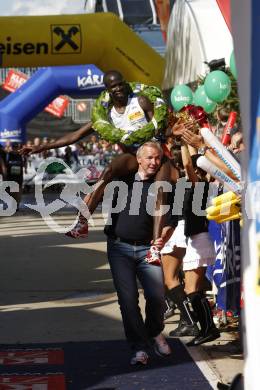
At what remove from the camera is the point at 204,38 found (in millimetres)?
18969

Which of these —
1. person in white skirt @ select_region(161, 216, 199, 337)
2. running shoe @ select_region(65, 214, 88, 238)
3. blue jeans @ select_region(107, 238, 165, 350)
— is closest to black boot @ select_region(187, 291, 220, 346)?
person in white skirt @ select_region(161, 216, 199, 337)

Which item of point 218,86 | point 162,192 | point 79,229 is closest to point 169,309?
point 79,229

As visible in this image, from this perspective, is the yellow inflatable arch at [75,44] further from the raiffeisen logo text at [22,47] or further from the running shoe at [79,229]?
the running shoe at [79,229]

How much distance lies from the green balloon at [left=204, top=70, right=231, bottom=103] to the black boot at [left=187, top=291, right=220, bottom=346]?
4.31 meters

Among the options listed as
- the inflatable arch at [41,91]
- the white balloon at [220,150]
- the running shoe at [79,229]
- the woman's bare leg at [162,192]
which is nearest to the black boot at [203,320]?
the woman's bare leg at [162,192]

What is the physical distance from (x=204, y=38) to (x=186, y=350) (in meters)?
11.5

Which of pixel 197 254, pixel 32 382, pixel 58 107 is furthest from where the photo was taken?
pixel 58 107

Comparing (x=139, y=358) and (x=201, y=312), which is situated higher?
(x=201, y=312)

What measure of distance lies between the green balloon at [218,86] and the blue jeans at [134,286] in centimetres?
483

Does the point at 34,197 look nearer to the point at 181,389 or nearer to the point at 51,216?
the point at 51,216

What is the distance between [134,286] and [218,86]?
5.01 metres

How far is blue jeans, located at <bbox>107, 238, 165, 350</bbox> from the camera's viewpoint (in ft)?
25.2

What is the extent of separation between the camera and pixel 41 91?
26.0m

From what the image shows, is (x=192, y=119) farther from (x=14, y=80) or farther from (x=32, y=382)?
(x=14, y=80)
